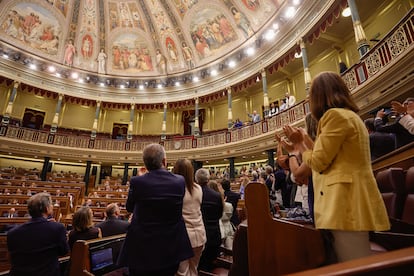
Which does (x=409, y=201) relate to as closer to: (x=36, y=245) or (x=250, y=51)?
(x=36, y=245)

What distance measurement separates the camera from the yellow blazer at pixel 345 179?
3.37ft

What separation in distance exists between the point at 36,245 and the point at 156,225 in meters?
1.27

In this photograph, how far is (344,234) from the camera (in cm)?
106

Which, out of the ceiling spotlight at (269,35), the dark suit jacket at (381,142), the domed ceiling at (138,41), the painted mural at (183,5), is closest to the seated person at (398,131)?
the dark suit jacket at (381,142)

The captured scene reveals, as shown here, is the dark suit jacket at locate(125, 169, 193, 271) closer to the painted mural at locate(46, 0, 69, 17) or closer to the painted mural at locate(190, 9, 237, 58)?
the painted mural at locate(190, 9, 237, 58)

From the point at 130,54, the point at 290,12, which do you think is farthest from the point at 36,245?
the point at 130,54

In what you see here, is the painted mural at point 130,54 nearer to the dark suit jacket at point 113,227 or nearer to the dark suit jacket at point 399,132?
the dark suit jacket at point 113,227

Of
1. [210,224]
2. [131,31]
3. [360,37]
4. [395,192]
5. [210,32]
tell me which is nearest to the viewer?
[395,192]

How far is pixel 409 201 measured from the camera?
5.70ft

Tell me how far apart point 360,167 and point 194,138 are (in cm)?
1330

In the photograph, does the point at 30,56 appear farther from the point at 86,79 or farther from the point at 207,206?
the point at 207,206

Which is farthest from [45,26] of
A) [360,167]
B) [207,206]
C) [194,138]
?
[360,167]

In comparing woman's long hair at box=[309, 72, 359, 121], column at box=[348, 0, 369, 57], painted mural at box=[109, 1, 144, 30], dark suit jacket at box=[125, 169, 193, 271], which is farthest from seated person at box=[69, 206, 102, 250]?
painted mural at box=[109, 1, 144, 30]

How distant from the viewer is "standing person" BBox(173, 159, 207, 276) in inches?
79.0
